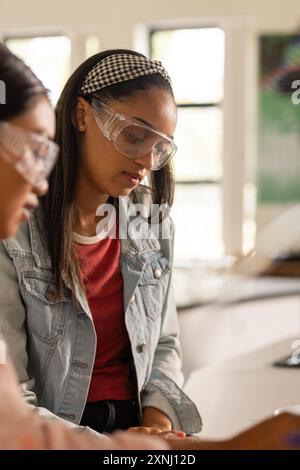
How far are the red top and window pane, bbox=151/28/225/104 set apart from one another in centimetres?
97

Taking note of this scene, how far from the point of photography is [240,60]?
3334mm

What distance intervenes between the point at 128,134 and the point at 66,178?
0.09 meters

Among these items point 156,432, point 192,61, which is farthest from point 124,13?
point 156,432

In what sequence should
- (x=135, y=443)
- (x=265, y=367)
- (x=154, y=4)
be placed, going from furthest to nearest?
(x=154, y=4) → (x=265, y=367) → (x=135, y=443)

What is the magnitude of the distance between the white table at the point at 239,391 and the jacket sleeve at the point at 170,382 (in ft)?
0.08

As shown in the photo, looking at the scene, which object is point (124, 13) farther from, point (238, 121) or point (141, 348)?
point (141, 348)

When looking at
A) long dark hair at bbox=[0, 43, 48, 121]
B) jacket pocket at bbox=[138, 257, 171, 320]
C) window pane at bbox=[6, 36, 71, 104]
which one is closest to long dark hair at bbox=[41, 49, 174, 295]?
jacket pocket at bbox=[138, 257, 171, 320]

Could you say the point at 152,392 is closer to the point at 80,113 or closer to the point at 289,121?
the point at 80,113

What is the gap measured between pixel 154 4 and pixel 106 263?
Answer: 148 cm

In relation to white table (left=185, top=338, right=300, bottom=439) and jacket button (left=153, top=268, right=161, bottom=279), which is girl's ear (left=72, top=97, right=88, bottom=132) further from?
white table (left=185, top=338, right=300, bottom=439)

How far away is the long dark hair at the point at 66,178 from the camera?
96 cm

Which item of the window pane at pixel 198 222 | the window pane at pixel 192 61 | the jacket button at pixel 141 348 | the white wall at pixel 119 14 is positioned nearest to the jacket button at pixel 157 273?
the jacket button at pixel 141 348

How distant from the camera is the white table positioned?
102 cm
